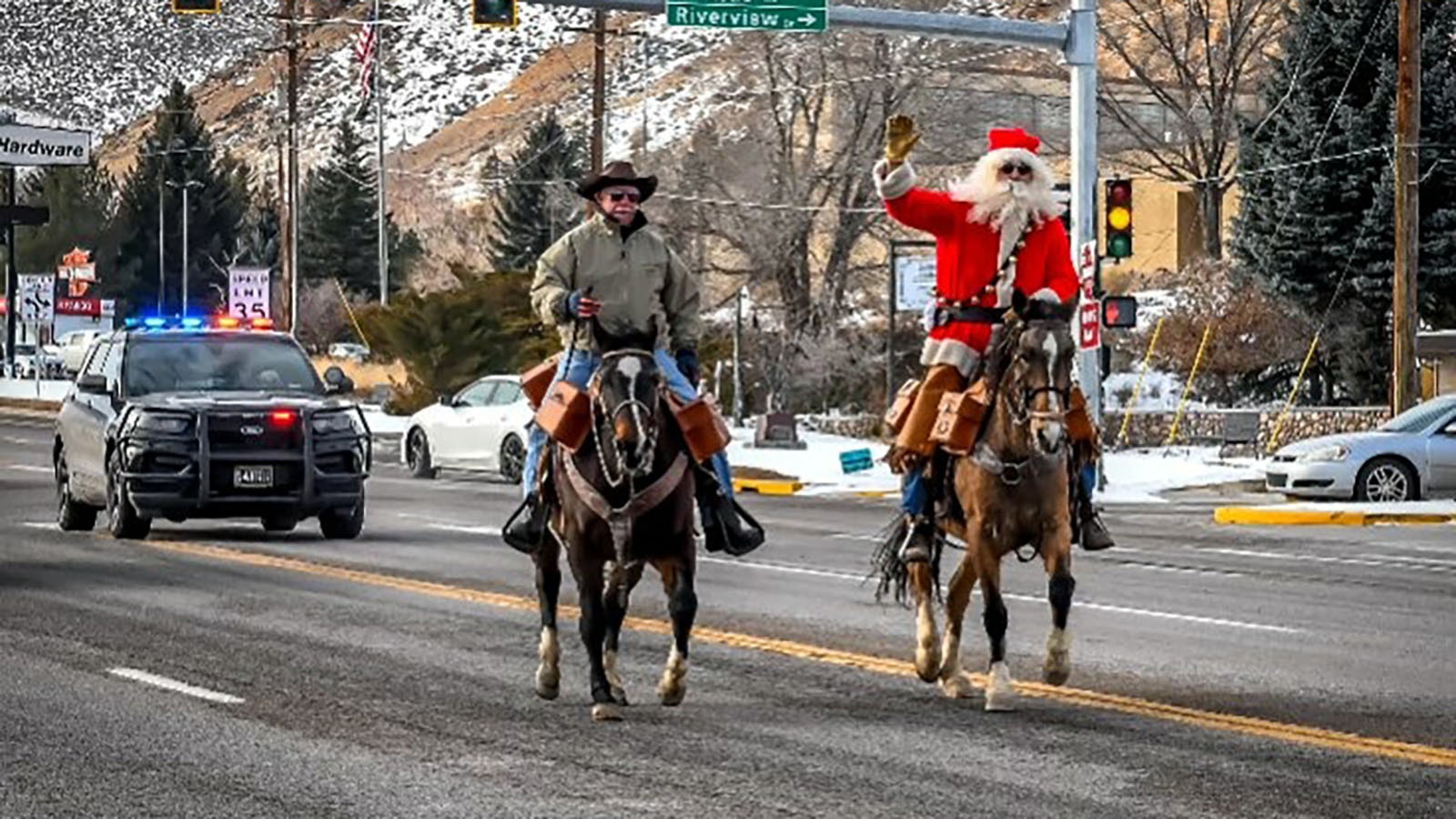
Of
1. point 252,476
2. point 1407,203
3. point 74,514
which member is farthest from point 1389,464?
point 74,514

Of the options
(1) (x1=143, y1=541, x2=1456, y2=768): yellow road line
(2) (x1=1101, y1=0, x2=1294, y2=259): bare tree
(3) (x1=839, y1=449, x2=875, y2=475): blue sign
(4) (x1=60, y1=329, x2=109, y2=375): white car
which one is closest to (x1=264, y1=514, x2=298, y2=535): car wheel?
(1) (x1=143, y1=541, x2=1456, y2=768): yellow road line

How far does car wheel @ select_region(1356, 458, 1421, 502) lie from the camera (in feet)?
114

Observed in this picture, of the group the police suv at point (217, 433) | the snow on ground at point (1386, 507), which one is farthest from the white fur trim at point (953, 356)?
the snow on ground at point (1386, 507)

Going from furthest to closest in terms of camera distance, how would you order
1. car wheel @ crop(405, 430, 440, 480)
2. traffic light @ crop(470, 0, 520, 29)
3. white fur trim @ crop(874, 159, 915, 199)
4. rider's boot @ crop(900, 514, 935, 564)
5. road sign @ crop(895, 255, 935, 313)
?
road sign @ crop(895, 255, 935, 313) < car wheel @ crop(405, 430, 440, 480) < traffic light @ crop(470, 0, 520, 29) < rider's boot @ crop(900, 514, 935, 564) < white fur trim @ crop(874, 159, 915, 199)

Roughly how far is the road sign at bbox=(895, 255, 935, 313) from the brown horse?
116ft

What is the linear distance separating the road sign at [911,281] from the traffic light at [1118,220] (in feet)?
37.3

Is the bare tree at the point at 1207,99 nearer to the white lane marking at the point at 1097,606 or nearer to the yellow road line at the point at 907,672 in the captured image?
the white lane marking at the point at 1097,606

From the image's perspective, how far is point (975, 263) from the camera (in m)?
14.0

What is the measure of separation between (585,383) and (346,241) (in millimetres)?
104812

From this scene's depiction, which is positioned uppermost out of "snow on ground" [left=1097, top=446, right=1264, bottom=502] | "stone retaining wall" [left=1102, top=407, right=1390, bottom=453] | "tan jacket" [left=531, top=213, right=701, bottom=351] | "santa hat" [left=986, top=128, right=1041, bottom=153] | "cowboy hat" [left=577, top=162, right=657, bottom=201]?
"santa hat" [left=986, top=128, right=1041, bottom=153]

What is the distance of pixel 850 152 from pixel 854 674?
150ft

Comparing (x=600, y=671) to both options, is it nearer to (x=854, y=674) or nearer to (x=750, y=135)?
(x=854, y=674)

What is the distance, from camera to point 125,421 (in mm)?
25500

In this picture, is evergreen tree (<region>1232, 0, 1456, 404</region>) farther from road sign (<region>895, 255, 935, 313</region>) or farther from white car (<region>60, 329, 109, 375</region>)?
white car (<region>60, 329, 109, 375</region>)
